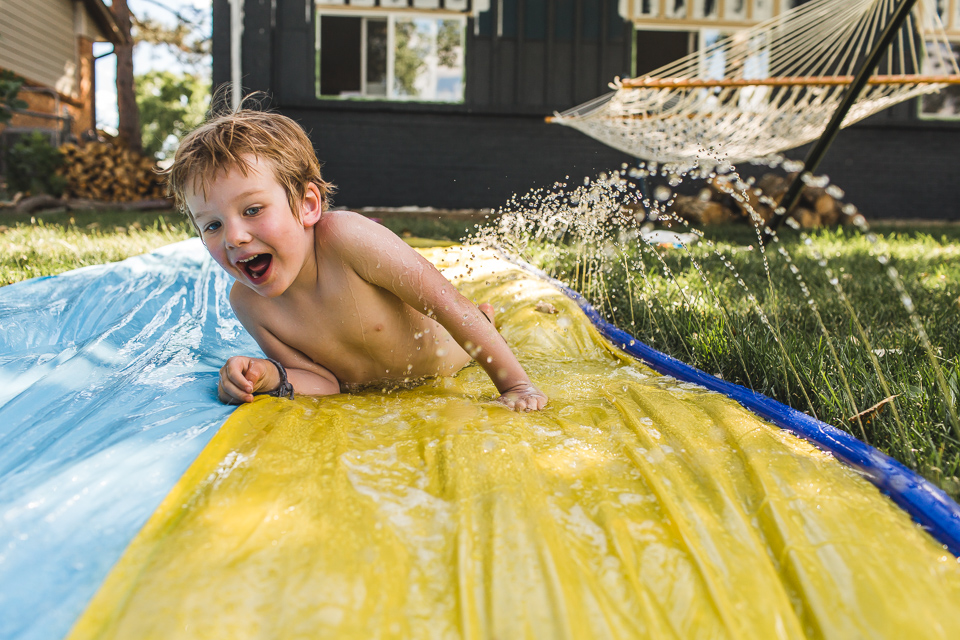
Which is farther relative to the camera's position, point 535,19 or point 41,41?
point 41,41

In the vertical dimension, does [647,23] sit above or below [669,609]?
above

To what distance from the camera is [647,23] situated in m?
8.03

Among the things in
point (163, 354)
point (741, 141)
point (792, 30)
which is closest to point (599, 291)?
point (163, 354)

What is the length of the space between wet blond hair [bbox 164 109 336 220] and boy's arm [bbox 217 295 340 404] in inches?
15.0

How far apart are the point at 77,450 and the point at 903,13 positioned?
394 cm

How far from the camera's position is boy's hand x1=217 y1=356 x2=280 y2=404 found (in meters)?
1.59

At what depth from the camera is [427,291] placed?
1.69m

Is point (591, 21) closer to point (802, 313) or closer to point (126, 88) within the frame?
point (802, 313)

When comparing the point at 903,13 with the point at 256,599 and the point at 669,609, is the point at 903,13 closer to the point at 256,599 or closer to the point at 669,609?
the point at 669,609

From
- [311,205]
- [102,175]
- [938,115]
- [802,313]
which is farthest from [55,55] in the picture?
[802,313]

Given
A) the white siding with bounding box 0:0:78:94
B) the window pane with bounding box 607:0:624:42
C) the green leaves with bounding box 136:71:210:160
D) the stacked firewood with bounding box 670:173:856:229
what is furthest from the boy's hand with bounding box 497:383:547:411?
the green leaves with bounding box 136:71:210:160

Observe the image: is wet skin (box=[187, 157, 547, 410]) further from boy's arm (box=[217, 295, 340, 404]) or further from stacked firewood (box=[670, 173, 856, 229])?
stacked firewood (box=[670, 173, 856, 229])

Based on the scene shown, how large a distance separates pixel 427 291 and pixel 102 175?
848 cm

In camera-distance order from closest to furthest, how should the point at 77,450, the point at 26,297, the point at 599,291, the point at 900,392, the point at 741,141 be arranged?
the point at 77,450 → the point at 900,392 → the point at 26,297 → the point at 599,291 → the point at 741,141
